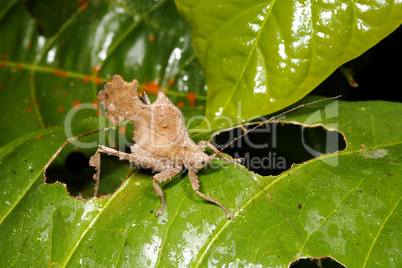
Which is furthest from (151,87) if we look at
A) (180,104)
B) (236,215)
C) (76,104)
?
(236,215)

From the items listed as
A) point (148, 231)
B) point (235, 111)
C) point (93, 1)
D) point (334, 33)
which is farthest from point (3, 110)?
point (334, 33)

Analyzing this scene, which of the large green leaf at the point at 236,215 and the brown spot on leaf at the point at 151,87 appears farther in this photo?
the brown spot on leaf at the point at 151,87

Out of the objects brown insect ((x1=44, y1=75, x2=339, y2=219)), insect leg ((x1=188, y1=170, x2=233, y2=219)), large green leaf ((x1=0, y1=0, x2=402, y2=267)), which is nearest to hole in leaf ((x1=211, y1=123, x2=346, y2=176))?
large green leaf ((x1=0, y1=0, x2=402, y2=267))

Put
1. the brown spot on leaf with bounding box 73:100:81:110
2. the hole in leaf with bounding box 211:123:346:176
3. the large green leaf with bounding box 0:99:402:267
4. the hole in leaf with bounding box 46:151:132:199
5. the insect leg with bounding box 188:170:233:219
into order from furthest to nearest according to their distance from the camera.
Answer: the brown spot on leaf with bounding box 73:100:81:110 → the hole in leaf with bounding box 46:151:132:199 → the hole in leaf with bounding box 211:123:346:176 → the insect leg with bounding box 188:170:233:219 → the large green leaf with bounding box 0:99:402:267

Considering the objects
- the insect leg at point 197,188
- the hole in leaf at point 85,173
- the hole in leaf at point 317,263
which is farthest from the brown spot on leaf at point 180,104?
the hole in leaf at point 317,263

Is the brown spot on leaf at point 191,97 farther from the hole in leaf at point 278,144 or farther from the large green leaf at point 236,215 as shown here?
the large green leaf at point 236,215

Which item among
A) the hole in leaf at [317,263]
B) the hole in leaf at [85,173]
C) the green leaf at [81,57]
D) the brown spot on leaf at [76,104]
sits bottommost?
the hole in leaf at [317,263]

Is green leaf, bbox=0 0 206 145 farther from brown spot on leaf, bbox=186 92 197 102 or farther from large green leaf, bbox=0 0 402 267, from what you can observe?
Answer: large green leaf, bbox=0 0 402 267
